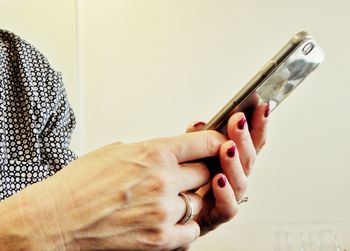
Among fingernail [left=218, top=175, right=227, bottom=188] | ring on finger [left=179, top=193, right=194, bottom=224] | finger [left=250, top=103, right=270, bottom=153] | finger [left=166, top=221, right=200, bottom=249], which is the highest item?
finger [left=250, top=103, right=270, bottom=153]

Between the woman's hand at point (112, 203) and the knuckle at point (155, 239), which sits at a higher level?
the woman's hand at point (112, 203)

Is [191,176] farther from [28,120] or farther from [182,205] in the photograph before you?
[28,120]

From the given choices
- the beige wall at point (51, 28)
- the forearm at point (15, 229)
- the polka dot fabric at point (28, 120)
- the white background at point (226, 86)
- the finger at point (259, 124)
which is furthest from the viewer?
the white background at point (226, 86)

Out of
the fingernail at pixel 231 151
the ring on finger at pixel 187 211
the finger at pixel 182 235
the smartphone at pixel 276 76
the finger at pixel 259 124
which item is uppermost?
the smartphone at pixel 276 76

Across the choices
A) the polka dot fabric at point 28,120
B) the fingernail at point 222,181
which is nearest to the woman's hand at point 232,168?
the fingernail at point 222,181

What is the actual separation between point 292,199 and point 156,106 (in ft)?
1.89

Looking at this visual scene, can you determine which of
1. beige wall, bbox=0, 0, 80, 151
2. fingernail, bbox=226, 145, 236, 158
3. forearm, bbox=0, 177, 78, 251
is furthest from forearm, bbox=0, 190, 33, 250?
beige wall, bbox=0, 0, 80, 151

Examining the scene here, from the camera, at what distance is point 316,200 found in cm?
146

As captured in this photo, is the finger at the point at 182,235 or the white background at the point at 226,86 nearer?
the finger at the point at 182,235

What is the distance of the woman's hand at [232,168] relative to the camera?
44 cm

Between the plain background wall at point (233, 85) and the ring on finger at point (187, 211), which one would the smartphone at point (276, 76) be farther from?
the plain background wall at point (233, 85)

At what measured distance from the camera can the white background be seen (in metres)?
1.46

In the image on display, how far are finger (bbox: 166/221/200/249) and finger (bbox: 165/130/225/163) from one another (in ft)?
0.21

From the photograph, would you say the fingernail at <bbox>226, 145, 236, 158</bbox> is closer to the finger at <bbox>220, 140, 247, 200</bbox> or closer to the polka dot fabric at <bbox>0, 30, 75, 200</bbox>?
the finger at <bbox>220, 140, 247, 200</bbox>
